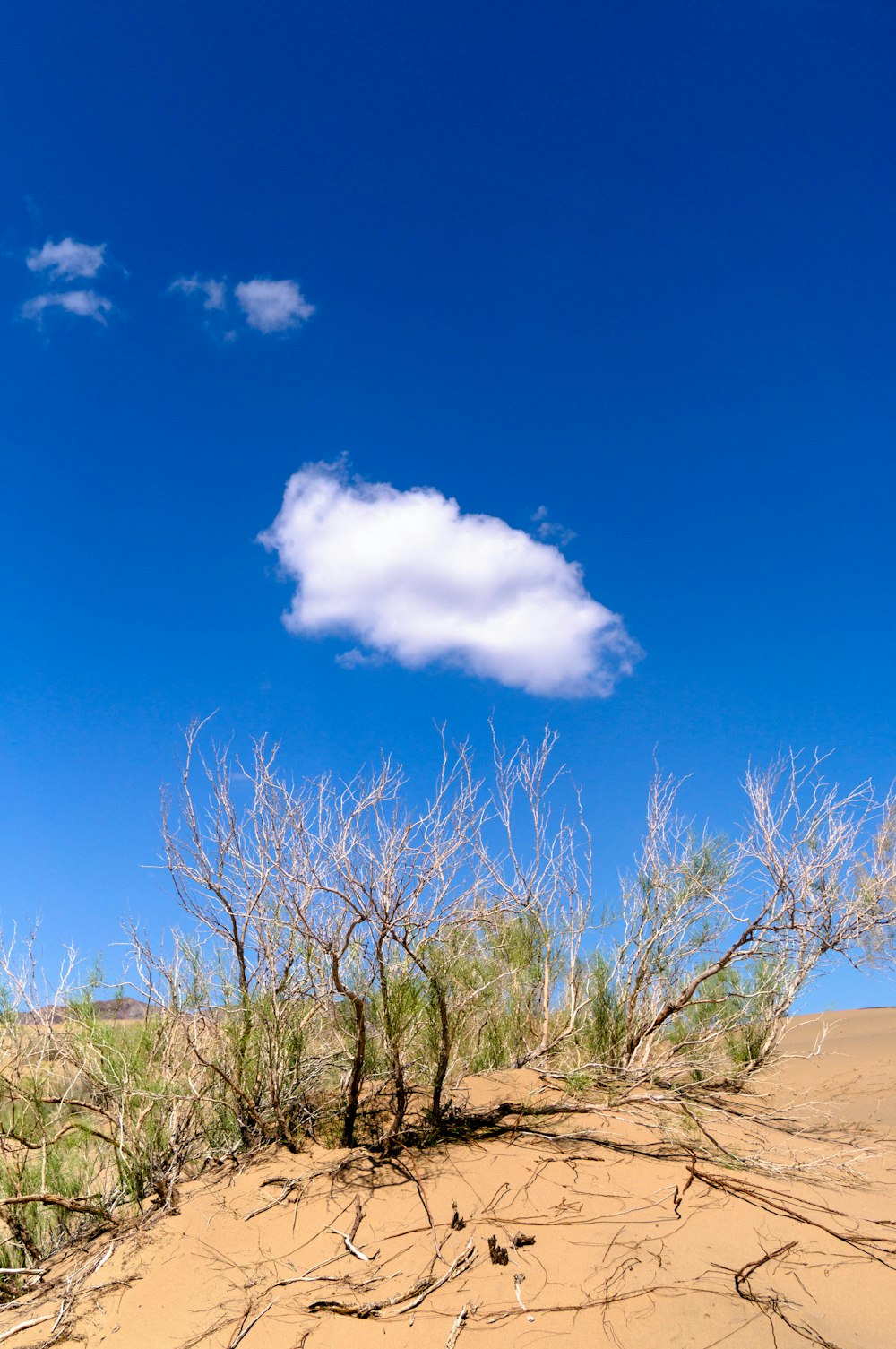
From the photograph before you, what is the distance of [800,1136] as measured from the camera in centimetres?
734

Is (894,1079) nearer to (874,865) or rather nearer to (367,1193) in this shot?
(874,865)

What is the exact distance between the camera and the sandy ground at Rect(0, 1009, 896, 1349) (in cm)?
436

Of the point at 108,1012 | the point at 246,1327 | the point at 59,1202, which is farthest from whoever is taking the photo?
the point at 108,1012

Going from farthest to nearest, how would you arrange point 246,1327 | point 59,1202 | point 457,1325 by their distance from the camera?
point 59,1202 < point 246,1327 < point 457,1325

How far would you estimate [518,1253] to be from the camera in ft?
16.1

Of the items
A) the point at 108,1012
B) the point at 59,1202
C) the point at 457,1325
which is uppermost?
the point at 108,1012

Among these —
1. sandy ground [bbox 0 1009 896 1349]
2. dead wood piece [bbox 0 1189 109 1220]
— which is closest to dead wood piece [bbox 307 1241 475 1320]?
sandy ground [bbox 0 1009 896 1349]

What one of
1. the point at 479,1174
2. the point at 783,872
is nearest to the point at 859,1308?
the point at 479,1174

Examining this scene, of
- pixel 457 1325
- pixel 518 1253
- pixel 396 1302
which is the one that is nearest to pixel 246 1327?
pixel 396 1302

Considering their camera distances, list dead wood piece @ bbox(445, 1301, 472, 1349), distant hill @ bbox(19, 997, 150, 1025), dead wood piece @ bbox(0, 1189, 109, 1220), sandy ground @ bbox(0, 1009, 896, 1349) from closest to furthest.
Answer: dead wood piece @ bbox(445, 1301, 472, 1349) → sandy ground @ bbox(0, 1009, 896, 1349) → dead wood piece @ bbox(0, 1189, 109, 1220) → distant hill @ bbox(19, 997, 150, 1025)

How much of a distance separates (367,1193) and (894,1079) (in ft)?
25.8

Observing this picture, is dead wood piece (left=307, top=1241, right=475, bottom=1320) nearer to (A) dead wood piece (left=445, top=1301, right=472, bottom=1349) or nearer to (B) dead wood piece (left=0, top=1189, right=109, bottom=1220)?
(A) dead wood piece (left=445, top=1301, right=472, bottom=1349)

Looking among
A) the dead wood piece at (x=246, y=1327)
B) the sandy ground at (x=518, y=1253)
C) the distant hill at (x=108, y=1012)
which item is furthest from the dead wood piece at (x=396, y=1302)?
the distant hill at (x=108, y=1012)

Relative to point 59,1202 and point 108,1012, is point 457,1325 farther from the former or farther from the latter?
point 108,1012
